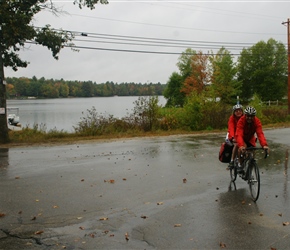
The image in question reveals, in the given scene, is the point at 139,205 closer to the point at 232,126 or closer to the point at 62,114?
the point at 232,126

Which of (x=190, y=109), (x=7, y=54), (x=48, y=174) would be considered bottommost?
(x=48, y=174)

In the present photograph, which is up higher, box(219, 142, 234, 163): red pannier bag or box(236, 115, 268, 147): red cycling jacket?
box(236, 115, 268, 147): red cycling jacket

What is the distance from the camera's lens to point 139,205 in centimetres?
684

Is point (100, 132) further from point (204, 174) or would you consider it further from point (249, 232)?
point (249, 232)

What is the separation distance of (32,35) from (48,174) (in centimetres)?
948

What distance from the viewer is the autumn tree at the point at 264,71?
73.2 meters

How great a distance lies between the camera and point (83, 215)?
6230 mm

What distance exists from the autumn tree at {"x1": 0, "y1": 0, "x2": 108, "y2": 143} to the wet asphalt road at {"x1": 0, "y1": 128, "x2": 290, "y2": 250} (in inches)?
229

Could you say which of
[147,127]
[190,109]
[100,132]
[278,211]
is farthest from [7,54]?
[278,211]

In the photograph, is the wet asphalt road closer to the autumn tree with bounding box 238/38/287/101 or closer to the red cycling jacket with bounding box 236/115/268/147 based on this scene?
the red cycling jacket with bounding box 236/115/268/147

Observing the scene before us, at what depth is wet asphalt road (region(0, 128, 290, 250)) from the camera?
5062mm

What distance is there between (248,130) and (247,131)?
3cm

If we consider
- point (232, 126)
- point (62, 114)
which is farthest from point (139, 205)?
point (62, 114)

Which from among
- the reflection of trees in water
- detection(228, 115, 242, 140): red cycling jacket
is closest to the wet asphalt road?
the reflection of trees in water
